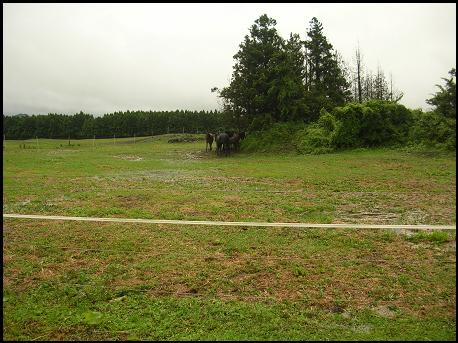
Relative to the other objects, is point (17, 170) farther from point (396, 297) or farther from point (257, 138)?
point (396, 297)

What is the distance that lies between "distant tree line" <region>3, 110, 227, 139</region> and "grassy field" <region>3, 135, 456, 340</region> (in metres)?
61.0

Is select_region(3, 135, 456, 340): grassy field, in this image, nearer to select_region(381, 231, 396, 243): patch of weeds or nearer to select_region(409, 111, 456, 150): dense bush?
select_region(381, 231, 396, 243): patch of weeds

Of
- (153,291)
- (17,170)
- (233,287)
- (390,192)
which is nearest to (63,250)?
(153,291)

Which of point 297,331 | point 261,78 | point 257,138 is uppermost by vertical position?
point 261,78

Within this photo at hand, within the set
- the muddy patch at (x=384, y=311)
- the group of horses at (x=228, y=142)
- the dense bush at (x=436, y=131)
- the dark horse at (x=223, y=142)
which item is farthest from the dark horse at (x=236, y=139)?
the muddy patch at (x=384, y=311)

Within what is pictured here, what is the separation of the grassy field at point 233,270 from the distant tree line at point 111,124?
200 feet

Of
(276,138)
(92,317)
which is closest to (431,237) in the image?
(92,317)

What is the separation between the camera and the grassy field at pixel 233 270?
422cm

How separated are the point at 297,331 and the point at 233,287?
1.36 m

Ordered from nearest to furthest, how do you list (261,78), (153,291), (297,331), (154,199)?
(297,331) < (153,291) < (154,199) < (261,78)

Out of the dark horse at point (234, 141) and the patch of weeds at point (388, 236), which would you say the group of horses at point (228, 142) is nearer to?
the dark horse at point (234, 141)

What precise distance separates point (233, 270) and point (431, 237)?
384 cm

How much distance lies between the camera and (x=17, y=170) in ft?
61.0

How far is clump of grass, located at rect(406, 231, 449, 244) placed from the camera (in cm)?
668
